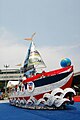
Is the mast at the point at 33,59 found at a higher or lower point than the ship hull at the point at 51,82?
higher

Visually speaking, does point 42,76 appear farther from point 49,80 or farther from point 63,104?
point 63,104

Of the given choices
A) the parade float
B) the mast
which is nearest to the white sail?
the mast

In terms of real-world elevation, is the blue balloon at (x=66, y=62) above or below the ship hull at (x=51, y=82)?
above

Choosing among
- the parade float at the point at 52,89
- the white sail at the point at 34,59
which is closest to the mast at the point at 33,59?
the white sail at the point at 34,59

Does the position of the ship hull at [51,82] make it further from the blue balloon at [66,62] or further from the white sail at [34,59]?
the white sail at [34,59]

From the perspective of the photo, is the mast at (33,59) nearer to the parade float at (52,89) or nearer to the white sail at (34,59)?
the white sail at (34,59)

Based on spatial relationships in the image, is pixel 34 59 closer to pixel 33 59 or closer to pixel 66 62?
pixel 33 59

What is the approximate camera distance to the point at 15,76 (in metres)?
88.5

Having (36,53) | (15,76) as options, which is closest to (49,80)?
(36,53)

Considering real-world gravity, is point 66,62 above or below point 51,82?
above

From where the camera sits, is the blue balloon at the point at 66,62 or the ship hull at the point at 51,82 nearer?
the ship hull at the point at 51,82

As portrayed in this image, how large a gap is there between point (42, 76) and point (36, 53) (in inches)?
205

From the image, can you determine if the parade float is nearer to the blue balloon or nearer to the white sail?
the blue balloon

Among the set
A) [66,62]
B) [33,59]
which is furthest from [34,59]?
[66,62]
